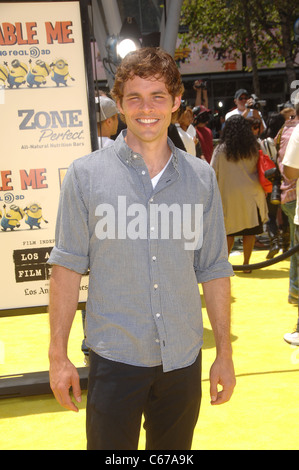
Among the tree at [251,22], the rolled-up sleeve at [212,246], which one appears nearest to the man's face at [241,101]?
the rolled-up sleeve at [212,246]

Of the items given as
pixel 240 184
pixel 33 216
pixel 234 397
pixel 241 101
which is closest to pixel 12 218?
pixel 33 216

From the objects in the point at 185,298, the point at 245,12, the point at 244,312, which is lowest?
the point at 244,312

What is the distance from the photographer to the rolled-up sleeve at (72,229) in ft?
7.36

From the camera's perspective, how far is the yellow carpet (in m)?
3.85

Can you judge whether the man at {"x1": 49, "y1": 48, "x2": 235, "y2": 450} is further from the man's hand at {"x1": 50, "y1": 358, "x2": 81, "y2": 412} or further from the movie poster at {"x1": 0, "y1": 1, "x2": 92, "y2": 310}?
the movie poster at {"x1": 0, "y1": 1, "x2": 92, "y2": 310}

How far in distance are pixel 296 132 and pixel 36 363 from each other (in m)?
2.82

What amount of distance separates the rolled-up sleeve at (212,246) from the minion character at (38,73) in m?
2.08

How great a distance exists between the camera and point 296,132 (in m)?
5.07

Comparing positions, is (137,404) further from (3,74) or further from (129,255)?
(3,74)

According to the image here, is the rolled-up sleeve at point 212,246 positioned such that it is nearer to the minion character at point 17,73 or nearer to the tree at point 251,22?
the minion character at point 17,73

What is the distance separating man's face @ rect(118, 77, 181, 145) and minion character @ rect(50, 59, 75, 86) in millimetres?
1944
